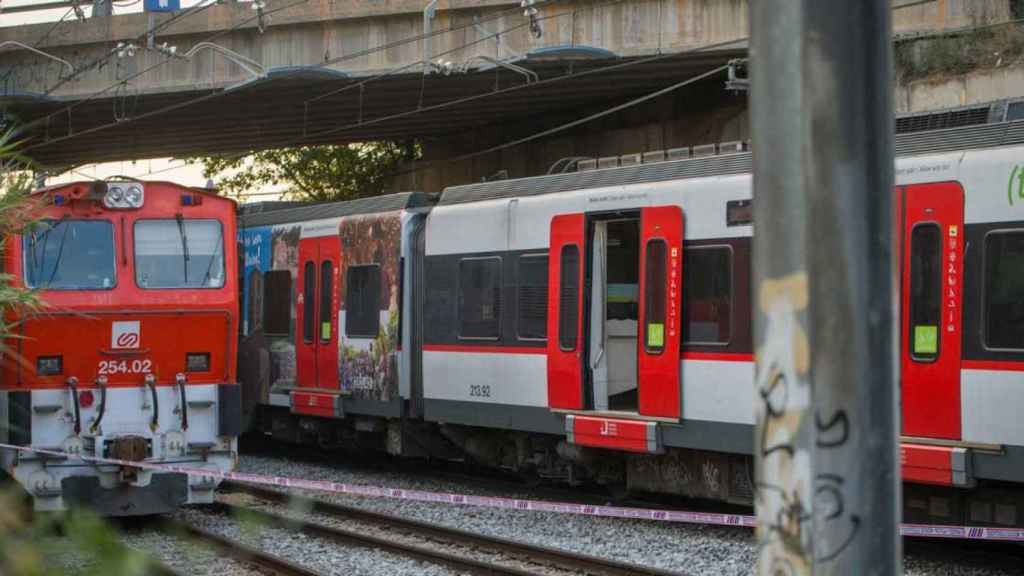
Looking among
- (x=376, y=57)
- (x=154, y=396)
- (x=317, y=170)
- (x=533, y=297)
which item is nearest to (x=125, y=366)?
(x=154, y=396)

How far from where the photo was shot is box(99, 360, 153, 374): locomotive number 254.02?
44.1 ft

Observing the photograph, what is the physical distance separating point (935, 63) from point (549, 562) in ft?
47.1

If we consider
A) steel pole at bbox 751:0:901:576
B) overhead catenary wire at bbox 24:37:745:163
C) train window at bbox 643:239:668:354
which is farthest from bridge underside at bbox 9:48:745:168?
steel pole at bbox 751:0:901:576

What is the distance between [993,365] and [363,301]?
978 cm

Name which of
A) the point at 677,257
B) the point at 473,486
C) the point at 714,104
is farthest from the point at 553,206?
the point at 714,104

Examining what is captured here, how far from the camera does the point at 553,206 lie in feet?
47.2

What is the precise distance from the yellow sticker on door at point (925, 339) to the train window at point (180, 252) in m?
7.30

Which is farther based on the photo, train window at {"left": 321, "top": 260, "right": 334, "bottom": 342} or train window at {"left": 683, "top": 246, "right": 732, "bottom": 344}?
train window at {"left": 321, "top": 260, "right": 334, "bottom": 342}

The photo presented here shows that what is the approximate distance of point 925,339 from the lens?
10.5 metres

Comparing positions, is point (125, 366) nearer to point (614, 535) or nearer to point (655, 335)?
point (614, 535)

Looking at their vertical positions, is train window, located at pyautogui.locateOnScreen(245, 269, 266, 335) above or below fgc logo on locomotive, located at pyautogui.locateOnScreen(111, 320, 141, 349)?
above

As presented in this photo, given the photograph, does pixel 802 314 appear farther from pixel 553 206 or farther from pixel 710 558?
pixel 553 206

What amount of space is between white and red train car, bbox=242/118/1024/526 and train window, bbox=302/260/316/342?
0.12 ft

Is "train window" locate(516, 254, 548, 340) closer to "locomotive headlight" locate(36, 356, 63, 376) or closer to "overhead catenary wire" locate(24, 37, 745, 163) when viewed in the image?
"overhead catenary wire" locate(24, 37, 745, 163)
